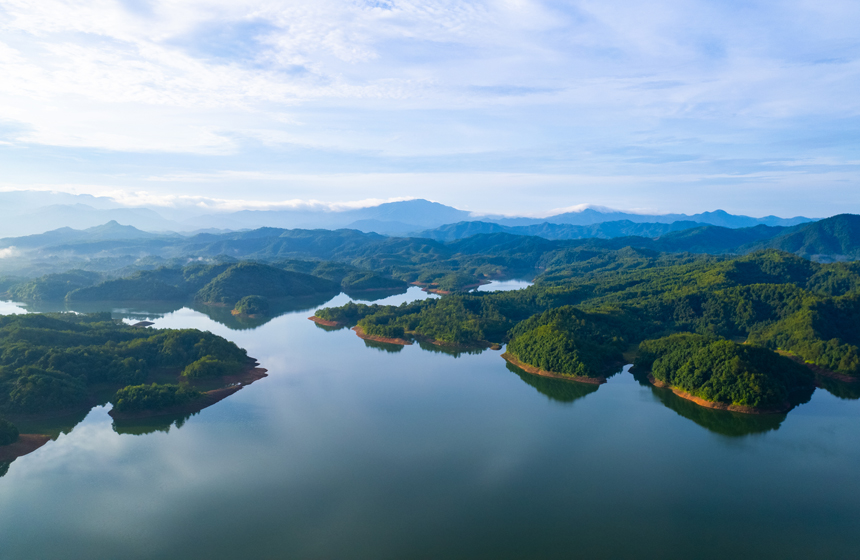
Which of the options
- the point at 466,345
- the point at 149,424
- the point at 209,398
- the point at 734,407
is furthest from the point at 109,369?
the point at 734,407

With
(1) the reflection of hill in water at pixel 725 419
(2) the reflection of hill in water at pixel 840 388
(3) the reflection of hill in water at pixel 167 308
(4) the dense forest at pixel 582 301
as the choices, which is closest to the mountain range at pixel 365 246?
(4) the dense forest at pixel 582 301

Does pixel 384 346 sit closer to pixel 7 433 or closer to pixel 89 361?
pixel 89 361

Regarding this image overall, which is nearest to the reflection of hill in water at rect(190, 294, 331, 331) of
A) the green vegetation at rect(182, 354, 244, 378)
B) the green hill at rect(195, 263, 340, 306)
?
the green hill at rect(195, 263, 340, 306)

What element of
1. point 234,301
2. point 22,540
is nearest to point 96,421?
point 22,540

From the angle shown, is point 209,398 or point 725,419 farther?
point 209,398

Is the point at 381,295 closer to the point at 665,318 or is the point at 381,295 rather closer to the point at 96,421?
the point at 665,318

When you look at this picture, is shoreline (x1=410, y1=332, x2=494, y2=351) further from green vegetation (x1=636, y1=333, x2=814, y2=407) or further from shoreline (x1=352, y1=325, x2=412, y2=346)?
green vegetation (x1=636, y1=333, x2=814, y2=407)

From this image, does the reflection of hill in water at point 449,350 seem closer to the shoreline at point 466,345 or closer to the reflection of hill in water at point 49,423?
the shoreline at point 466,345
